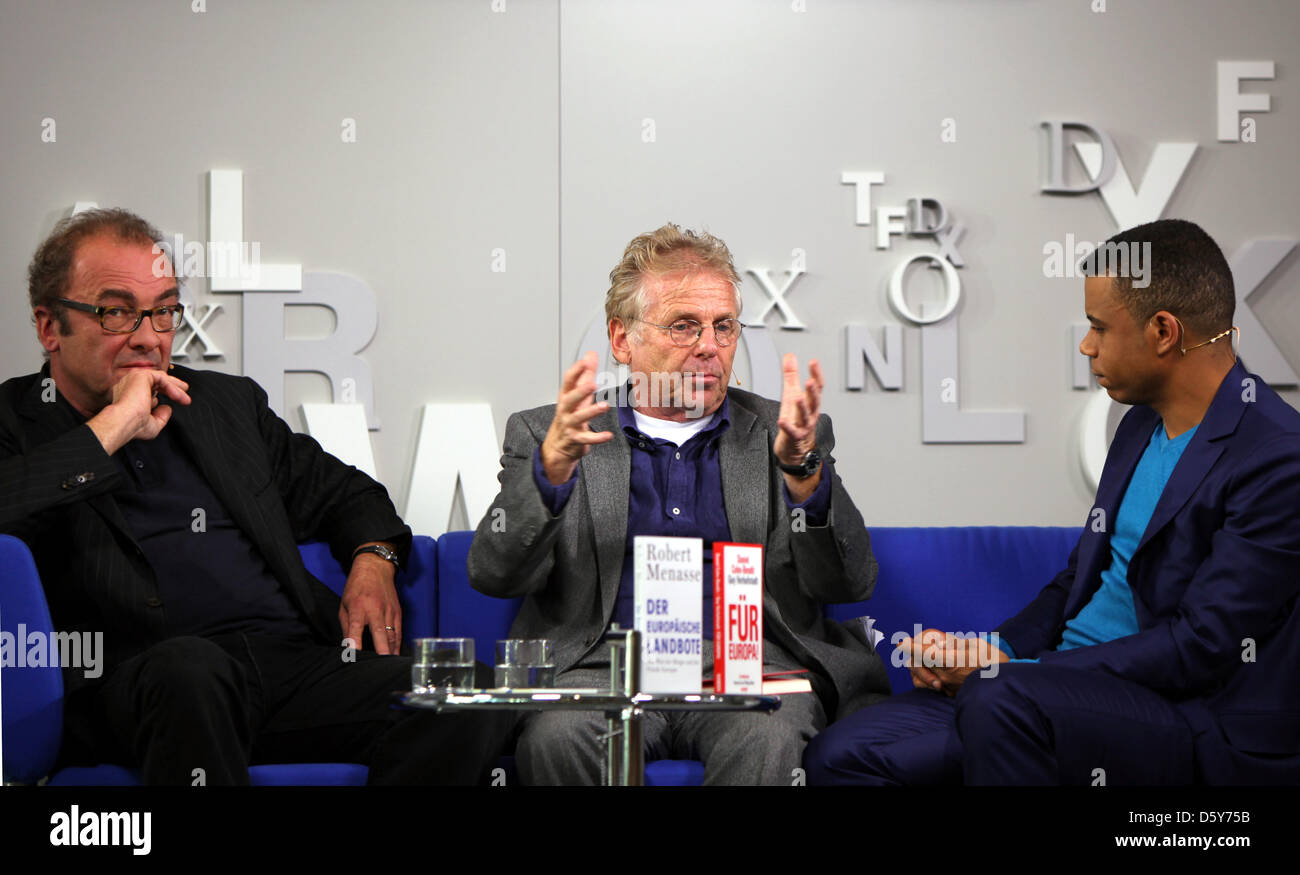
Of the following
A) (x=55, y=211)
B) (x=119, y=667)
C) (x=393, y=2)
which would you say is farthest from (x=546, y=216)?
(x=119, y=667)

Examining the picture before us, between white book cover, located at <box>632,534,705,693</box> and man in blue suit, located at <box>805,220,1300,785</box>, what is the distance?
2.37ft

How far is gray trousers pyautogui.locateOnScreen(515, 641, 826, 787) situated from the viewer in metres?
2.74

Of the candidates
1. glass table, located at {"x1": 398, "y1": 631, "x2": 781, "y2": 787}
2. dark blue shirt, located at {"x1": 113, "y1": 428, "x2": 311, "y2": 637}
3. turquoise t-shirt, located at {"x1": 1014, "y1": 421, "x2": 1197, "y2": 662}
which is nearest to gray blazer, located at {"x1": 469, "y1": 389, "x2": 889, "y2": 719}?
turquoise t-shirt, located at {"x1": 1014, "y1": 421, "x2": 1197, "y2": 662}

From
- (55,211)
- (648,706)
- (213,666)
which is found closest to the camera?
(648,706)

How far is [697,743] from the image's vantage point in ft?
9.52

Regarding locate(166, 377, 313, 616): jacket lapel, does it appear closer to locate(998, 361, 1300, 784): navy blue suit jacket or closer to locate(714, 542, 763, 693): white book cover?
locate(714, 542, 763, 693): white book cover

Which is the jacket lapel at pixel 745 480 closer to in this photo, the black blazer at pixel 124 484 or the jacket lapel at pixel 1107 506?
the jacket lapel at pixel 1107 506

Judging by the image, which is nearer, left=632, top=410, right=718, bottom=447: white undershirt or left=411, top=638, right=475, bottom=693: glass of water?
left=411, top=638, right=475, bottom=693: glass of water

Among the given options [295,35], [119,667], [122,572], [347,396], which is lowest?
[119,667]

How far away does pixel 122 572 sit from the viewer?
9.87 ft
